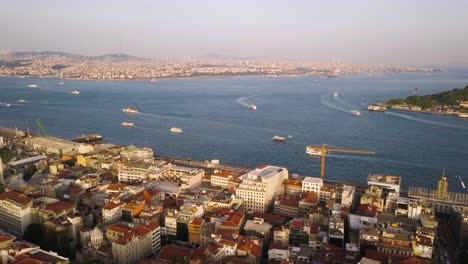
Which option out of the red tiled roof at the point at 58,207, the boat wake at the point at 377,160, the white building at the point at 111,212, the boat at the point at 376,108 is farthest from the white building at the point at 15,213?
the boat at the point at 376,108

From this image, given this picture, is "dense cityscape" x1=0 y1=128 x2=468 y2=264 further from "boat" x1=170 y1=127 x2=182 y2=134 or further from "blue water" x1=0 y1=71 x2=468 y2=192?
"boat" x1=170 y1=127 x2=182 y2=134

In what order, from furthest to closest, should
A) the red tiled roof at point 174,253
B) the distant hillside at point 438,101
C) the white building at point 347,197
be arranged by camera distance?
the distant hillside at point 438,101 < the white building at point 347,197 < the red tiled roof at point 174,253

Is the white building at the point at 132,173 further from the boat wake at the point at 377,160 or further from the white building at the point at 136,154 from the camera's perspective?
the boat wake at the point at 377,160

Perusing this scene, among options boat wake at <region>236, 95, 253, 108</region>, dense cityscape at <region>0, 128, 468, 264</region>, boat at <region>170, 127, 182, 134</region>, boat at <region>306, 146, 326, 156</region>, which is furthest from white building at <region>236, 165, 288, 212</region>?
boat wake at <region>236, 95, 253, 108</region>

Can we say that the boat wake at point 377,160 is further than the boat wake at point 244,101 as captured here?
No

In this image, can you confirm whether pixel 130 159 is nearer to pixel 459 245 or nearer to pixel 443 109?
pixel 459 245

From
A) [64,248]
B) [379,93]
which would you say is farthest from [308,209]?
[379,93]

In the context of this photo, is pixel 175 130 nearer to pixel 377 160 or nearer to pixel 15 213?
pixel 377 160
